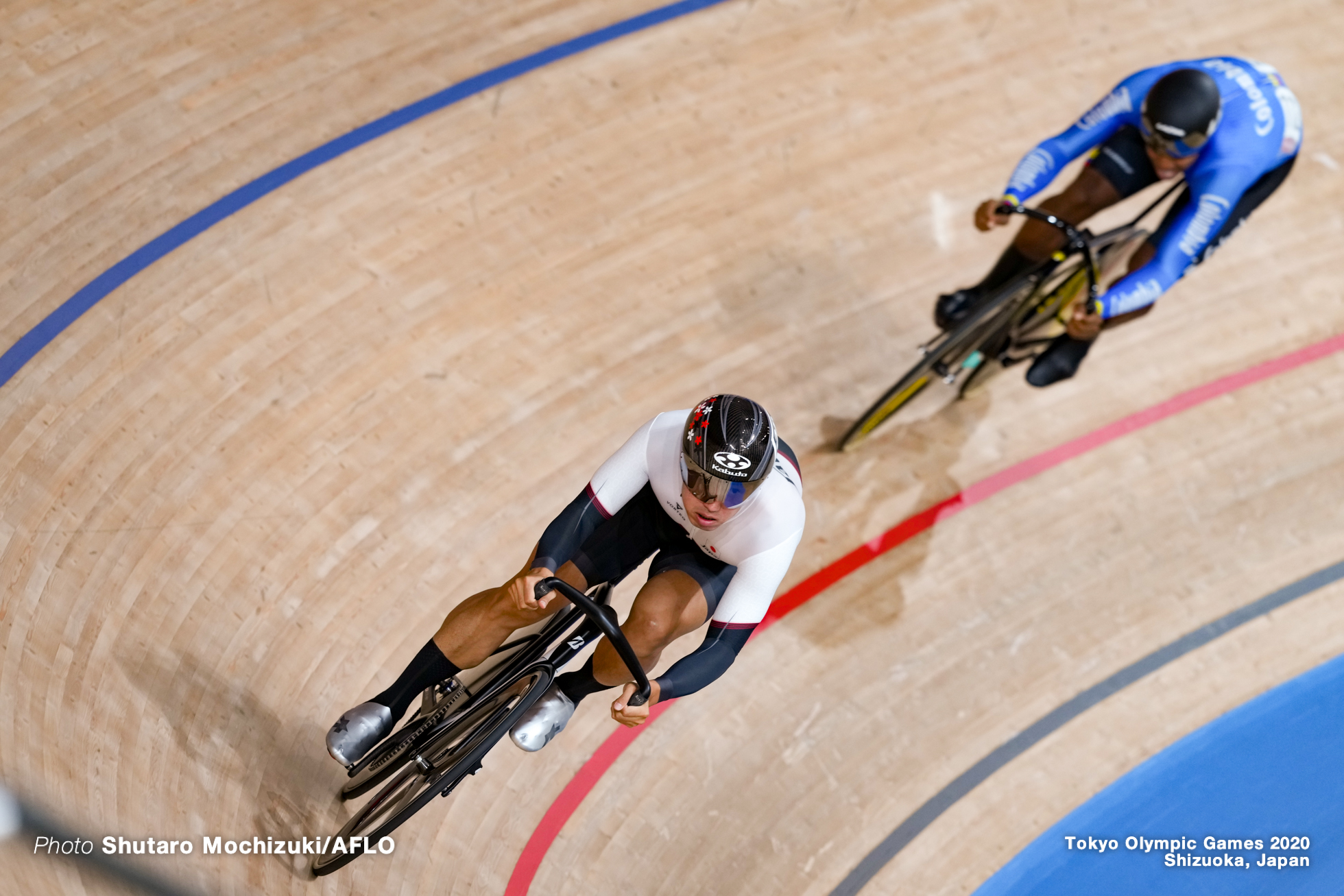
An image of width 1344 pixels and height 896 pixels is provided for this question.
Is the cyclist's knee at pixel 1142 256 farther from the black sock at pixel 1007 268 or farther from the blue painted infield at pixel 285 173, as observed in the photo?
the blue painted infield at pixel 285 173

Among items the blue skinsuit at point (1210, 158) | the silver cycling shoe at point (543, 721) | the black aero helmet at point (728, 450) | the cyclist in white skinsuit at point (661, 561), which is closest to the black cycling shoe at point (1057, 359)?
the blue skinsuit at point (1210, 158)

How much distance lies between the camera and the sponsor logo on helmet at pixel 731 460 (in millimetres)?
2416

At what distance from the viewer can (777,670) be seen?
12.7 ft

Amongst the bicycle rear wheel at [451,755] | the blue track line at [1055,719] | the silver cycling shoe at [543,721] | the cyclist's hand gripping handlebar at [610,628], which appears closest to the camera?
the cyclist's hand gripping handlebar at [610,628]

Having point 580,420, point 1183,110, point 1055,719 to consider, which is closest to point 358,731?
point 580,420

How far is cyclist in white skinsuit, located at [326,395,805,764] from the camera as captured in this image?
247 cm

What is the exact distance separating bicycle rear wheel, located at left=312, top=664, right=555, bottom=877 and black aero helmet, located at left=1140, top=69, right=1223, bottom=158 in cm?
257

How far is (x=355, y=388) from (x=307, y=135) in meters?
1.30

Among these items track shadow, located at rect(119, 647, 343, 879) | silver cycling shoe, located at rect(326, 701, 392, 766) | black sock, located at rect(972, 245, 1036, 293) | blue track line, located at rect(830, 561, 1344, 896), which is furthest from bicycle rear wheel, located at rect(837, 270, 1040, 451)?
track shadow, located at rect(119, 647, 343, 879)

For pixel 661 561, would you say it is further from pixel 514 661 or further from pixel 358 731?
pixel 358 731

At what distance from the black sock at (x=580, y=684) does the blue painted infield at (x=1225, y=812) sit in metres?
1.65

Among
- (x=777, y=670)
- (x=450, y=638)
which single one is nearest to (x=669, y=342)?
(x=777, y=670)

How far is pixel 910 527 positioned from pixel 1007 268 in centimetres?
107

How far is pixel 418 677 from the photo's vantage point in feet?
9.43
